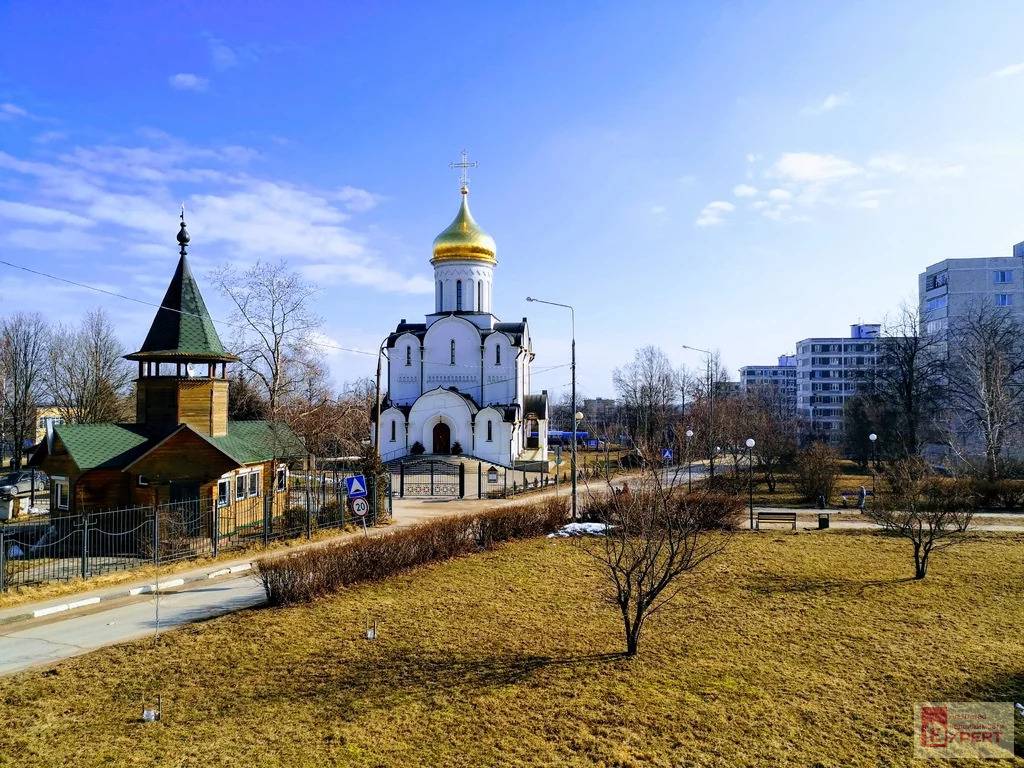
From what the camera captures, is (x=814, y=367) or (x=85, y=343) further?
(x=814, y=367)

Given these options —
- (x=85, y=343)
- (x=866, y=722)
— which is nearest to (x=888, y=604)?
(x=866, y=722)

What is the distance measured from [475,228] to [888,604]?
35.6 metres

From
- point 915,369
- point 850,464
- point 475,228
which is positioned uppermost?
point 475,228

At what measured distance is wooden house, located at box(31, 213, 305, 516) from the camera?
16.4 m

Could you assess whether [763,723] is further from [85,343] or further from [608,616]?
[85,343]

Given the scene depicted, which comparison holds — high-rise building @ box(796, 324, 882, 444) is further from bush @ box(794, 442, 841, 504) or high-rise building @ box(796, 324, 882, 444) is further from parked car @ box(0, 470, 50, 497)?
parked car @ box(0, 470, 50, 497)

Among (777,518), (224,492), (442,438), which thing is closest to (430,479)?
(442,438)

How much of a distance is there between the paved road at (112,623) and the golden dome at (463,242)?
105 ft

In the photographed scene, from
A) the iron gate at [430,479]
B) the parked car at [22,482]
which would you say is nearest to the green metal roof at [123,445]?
the iron gate at [430,479]

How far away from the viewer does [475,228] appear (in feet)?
139

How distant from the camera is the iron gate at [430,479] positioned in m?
27.4

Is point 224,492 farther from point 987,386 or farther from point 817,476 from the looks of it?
point 987,386

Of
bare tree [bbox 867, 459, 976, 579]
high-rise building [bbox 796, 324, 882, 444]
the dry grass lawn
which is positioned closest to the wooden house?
the dry grass lawn

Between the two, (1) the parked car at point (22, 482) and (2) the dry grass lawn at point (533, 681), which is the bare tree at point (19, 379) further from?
(2) the dry grass lawn at point (533, 681)
